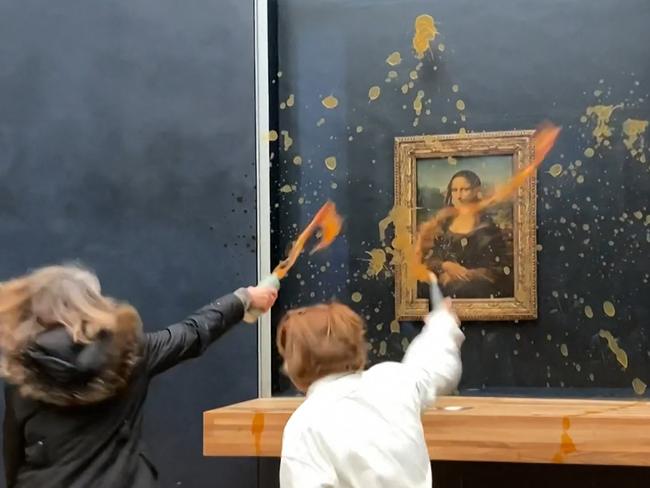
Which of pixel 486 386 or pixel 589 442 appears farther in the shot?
pixel 486 386

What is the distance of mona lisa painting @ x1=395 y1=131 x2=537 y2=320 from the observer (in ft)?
7.83

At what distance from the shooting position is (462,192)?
96.1 inches

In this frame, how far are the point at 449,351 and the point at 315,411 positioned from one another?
1.18 ft

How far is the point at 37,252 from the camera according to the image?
2.61 metres

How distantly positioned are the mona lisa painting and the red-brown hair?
916 millimetres

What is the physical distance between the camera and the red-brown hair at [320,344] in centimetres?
153

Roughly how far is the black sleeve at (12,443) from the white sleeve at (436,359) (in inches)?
27.8

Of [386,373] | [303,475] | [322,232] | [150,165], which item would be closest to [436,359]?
[386,373]

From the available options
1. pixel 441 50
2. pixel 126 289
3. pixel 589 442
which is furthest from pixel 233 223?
pixel 589 442

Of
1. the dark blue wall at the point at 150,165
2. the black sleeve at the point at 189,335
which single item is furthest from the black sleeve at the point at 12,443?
the dark blue wall at the point at 150,165

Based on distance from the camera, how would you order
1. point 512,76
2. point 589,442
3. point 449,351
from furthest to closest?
1. point 512,76
2. point 589,442
3. point 449,351

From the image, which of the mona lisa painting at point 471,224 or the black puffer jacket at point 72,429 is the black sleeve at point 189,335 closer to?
the black puffer jacket at point 72,429

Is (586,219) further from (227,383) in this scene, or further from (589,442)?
(227,383)

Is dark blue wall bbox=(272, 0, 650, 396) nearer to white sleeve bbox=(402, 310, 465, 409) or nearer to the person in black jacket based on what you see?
white sleeve bbox=(402, 310, 465, 409)
